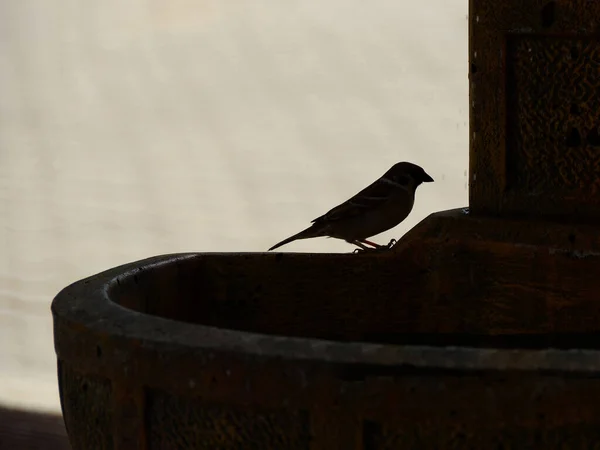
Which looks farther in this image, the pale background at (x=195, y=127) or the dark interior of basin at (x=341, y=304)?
the pale background at (x=195, y=127)

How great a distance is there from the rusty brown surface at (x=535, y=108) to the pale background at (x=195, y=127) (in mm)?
3954

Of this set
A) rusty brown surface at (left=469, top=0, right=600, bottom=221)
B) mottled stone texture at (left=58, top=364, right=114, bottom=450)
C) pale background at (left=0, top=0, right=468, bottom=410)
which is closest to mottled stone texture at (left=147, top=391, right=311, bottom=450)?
mottled stone texture at (left=58, top=364, right=114, bottom=450)

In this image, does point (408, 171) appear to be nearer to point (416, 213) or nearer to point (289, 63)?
point (416, 213)

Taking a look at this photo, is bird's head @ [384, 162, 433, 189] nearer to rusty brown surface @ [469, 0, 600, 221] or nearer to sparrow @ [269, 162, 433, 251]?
sparrow @ [269, 162, 433, 251]

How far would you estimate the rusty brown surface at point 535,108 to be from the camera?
3221 mm

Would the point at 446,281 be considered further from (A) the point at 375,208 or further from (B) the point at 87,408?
(A) the point at 375,208

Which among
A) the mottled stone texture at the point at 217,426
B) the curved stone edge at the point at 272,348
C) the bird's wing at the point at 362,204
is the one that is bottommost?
the bird's wing at the point at 362,204

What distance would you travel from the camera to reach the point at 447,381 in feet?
6.54

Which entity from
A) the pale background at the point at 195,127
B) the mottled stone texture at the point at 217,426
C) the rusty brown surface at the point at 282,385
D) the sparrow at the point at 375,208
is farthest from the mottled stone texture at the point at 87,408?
the pale background at the point at 195,127

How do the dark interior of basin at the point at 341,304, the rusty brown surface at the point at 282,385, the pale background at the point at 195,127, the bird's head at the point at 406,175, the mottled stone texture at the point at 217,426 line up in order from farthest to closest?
the pale background at the point at 195,127 → the bird's head at the point at 406,175 → the dark interior of basin at the point at 341,304 → the mottled stone texture at the point at 217,426 → the rusty brown surface at the point at 282,385

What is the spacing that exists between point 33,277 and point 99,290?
7.37m

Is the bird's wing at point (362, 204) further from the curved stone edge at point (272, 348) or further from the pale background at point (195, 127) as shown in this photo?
the pale background at point (195, 127)

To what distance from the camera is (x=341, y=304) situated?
10.6 ft

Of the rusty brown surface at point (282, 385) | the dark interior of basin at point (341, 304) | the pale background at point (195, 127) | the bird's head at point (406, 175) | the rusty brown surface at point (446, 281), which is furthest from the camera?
the pale background at point (195, 127)
